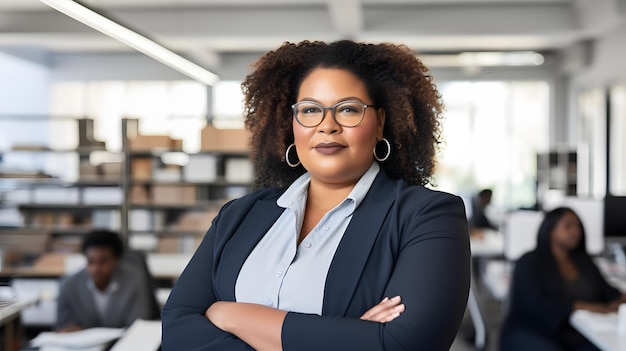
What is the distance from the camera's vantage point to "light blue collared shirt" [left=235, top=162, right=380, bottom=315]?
139 cm

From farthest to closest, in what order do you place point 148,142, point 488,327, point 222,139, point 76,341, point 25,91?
point 25,91
point 222,139
point 148,142
point 488,327
point 76,341

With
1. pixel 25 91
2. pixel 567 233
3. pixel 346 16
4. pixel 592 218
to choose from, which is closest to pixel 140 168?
pixel 346 16

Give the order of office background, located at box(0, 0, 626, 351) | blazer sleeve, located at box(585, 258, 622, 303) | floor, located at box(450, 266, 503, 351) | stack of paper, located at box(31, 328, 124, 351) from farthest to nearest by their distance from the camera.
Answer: office background, located at box(0, 0, 626, 351) < floor, located at box(450, 266, 503, 351) < blazer sleeve, located at box(585, 258, 622, 303) < stack of paper, located at box(31, 328, 124, 351)

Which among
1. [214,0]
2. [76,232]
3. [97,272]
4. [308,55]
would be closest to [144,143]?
[76,232]

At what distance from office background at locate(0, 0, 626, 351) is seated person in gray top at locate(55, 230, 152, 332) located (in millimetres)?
2720

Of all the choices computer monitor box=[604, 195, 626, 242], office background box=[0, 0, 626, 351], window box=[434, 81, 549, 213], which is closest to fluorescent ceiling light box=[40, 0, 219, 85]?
office background box=[0, 0, 626, 351]

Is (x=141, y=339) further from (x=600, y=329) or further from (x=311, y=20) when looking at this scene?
(x=311, y=20)

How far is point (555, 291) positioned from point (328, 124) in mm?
3044

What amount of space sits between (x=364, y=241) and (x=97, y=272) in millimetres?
3147

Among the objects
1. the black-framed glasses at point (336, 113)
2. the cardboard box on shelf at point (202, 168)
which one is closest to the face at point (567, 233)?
the black-framed glasses at point (336, 113)

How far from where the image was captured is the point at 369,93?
149cm

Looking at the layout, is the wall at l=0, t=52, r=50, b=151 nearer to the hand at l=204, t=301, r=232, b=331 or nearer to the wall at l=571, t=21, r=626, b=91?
the wall at l=571, t=21, r=626, b=91

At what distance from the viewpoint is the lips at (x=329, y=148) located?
1427mm

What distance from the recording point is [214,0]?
861cm
